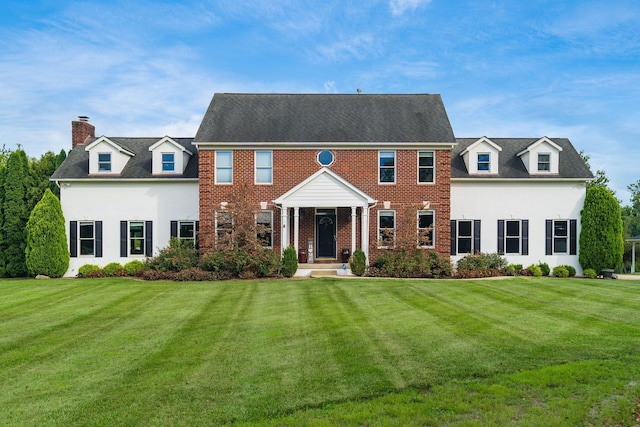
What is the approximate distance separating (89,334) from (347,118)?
1665 cm

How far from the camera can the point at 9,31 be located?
15.9 m

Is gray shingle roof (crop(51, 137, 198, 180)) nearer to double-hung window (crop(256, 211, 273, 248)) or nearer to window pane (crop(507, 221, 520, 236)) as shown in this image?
double-hung window (crop(256, 211, 273, 248))

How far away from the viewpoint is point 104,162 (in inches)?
880

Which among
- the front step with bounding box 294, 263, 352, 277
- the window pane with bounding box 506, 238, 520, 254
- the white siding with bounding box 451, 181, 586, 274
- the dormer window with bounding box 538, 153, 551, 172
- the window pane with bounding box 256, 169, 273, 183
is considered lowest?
the front step with bounding box 294, 263, 352, 277

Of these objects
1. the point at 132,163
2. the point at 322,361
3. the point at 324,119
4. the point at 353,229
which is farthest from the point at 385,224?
the point at 322,361

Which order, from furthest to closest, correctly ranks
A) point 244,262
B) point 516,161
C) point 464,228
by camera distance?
point 516,161 < point 464,228 < point 244,262

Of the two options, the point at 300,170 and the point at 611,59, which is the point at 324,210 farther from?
the point at 611,59

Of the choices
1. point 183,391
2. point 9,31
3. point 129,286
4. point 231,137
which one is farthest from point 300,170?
point 183,391

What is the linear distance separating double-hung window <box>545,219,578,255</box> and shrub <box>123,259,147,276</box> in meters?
20.5

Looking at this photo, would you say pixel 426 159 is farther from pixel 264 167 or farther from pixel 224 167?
pixel 224 167

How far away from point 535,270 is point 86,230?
22.8 metres

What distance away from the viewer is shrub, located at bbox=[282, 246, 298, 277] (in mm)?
18913

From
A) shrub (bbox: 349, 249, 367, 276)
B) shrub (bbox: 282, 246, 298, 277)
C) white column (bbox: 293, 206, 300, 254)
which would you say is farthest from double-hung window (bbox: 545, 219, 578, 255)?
shrub (bbox: 282, 246, 298, 277)

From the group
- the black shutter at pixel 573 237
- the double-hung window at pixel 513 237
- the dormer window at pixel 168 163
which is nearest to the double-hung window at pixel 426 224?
the double-hung window at pixel 513 237
